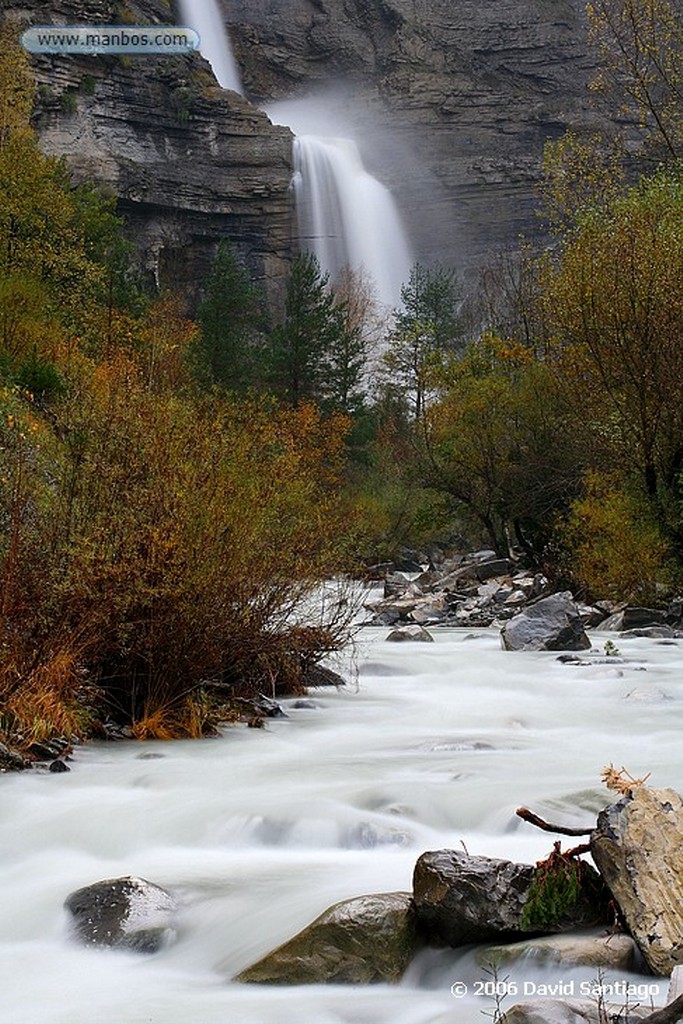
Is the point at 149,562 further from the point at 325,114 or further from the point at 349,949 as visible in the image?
the point at 325,114

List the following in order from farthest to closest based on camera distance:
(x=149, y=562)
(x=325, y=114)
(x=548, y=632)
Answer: (x=325, y=114) < (x=548, y=632) < (x=149, y=562)

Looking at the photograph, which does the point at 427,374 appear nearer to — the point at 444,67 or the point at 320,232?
the point at 320,232

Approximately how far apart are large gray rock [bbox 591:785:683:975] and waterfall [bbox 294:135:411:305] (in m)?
60.8

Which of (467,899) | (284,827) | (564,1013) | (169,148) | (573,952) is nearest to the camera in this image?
(564,1013)

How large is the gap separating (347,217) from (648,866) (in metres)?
66.4

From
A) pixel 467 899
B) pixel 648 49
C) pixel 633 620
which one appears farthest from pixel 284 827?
pixel 648 49

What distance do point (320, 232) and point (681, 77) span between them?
4410 centimetres

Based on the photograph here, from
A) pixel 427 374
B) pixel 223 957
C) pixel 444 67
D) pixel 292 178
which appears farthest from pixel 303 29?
pixel 223 957

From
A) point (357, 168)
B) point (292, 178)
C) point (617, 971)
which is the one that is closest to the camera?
point (617, 971)

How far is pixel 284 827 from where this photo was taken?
559 centimetres

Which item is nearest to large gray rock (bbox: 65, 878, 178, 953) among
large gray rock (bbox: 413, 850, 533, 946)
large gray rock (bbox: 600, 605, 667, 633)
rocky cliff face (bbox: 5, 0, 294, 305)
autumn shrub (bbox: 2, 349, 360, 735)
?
large gray rock (bbox: 413, 850, 533, 946)

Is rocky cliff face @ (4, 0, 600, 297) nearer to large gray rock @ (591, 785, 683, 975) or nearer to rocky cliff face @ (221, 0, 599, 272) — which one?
rocky cliff face @ (221, 0, 599, 272)

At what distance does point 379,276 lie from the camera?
65.2 meters

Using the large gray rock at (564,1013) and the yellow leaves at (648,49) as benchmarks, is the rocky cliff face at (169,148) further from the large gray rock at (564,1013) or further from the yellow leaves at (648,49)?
the large gray rock at (564,1013)
